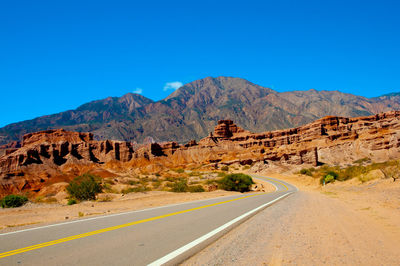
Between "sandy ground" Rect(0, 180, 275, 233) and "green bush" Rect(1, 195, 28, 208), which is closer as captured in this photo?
"sandy ground" Rect(0, 180, 275, 233)

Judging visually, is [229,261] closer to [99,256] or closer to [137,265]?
[137,265]

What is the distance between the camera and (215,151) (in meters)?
110

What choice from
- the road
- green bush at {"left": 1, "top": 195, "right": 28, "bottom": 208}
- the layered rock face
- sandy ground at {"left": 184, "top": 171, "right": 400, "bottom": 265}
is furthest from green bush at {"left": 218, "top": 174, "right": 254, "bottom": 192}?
the layered rock face

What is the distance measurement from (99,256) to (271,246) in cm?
333

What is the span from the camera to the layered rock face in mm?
66250

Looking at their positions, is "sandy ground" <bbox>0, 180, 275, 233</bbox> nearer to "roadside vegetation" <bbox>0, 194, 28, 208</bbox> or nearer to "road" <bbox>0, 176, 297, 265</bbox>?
"road" <bbox>0, 176, 297, 265</bbox>

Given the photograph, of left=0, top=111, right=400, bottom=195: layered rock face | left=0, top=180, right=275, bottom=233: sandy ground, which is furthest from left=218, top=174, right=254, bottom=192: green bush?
left=0, top=111, right=400, bottom=195: layered rock face

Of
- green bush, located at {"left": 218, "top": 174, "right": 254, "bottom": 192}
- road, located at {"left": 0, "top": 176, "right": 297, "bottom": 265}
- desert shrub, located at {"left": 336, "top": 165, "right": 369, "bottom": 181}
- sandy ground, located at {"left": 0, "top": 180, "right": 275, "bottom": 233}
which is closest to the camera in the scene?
road, located at {"left": 0, "top": 176, "right": 297, "bottom": 265}

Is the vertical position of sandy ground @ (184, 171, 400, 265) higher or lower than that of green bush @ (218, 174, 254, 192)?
higher

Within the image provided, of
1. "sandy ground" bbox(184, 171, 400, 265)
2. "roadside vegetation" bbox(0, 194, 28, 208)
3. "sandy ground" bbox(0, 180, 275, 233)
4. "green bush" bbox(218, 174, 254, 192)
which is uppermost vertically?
"sandy ground" bbox(184, 171, 400, 265)

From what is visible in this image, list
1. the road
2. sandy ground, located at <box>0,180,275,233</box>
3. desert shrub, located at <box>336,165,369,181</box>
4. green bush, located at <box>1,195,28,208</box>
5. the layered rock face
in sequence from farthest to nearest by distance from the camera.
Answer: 1. the layered rock face
2. desert shrub, located at <box>336,165,369,181</box>
3. green bush, located at <box>1,195,28,208</box>
4. sandy ground, located at <box>0,180,275,233</box>
5. the road

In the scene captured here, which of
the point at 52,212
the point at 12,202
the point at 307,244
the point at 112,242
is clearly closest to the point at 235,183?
the point at 12,202

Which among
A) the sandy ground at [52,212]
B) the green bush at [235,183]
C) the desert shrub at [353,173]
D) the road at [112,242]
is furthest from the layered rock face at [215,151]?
the road at [112,242]

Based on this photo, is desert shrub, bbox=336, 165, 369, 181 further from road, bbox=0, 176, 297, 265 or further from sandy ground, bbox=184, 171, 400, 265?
road, bbox=0, 176, 297, 265
